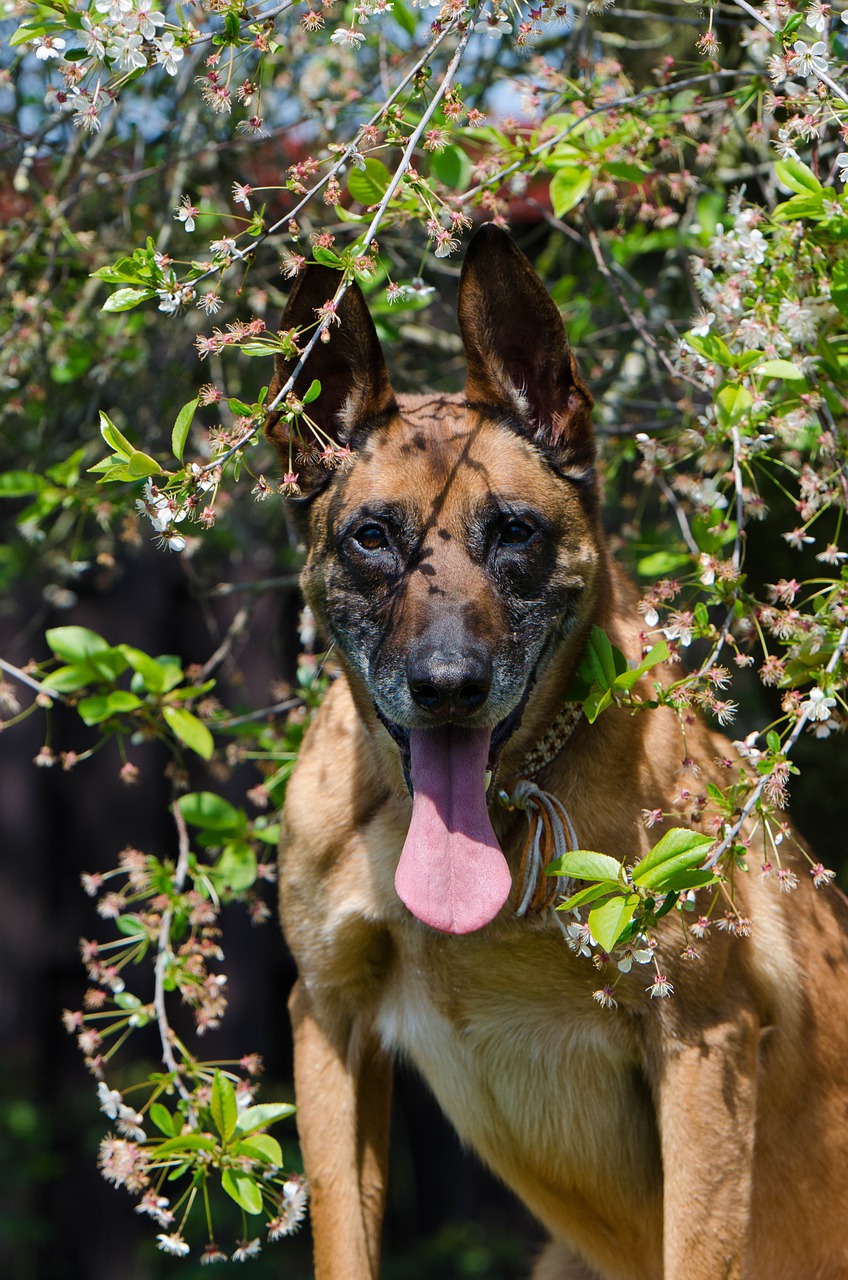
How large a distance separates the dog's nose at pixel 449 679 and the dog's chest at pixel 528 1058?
52 cm

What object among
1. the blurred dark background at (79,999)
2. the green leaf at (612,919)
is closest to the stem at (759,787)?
the green leaf at (612,919)

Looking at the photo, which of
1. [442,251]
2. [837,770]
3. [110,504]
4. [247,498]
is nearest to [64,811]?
[247,498]

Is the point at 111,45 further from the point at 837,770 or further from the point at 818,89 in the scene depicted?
the point at 837,770

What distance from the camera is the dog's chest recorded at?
2.69 meters

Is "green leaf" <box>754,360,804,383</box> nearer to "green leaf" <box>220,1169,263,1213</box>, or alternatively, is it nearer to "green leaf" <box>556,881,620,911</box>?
"green leaf" <box>556,881,620,911</box>

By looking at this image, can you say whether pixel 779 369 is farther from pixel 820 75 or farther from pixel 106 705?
pixel 106 705

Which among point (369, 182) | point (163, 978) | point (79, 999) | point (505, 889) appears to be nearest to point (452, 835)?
point (505, 889)

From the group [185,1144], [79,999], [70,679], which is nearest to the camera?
[185,1144]

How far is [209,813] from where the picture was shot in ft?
10.5

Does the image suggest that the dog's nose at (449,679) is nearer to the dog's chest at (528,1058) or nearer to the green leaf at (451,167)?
the dog's chest at (528,1058)

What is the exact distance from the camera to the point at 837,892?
3229 millimetres

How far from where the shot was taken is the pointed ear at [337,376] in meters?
2.54

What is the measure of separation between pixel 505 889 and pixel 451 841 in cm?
13

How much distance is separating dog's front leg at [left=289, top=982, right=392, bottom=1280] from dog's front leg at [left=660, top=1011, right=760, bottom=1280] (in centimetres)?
68
